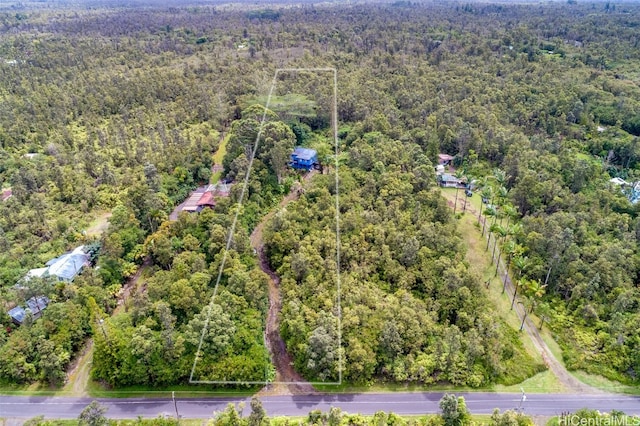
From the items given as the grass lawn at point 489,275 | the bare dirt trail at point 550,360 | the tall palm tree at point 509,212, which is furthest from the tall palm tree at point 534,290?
the tall palm tree at point 509,212

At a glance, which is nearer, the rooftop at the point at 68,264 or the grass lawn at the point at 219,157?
the rooftop at the point at 68,264

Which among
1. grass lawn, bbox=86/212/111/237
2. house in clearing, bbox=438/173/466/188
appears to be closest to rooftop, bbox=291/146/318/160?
house in clearing, bbox=438/173/466/188

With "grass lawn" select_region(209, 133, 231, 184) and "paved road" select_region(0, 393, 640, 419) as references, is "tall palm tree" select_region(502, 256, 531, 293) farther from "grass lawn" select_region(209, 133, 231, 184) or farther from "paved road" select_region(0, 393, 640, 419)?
"grass lawn" select_region(209, 133, 231, 184)

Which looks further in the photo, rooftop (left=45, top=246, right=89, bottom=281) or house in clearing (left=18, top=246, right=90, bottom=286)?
rooftop (left=45, top=246, right=89, bottom=281)

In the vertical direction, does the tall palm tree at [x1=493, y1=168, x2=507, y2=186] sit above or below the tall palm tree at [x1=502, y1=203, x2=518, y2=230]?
above

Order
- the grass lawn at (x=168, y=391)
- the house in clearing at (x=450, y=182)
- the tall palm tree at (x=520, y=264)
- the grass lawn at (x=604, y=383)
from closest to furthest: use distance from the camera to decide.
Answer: the grass lawn at (x=168, y=391) < the grass lawn at (x=604, y=383) < the tall palm tree at (x=520, y=264) < the house in clearing at (x=450, y=182)

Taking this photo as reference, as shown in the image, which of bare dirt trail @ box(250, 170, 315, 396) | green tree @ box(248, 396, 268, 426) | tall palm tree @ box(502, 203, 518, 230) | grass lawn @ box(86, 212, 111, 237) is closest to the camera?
green tree @ box(248, 396, 268, 426)

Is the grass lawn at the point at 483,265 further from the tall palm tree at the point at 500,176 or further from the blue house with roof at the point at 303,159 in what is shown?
the blue house with roof at the point at 303,159
